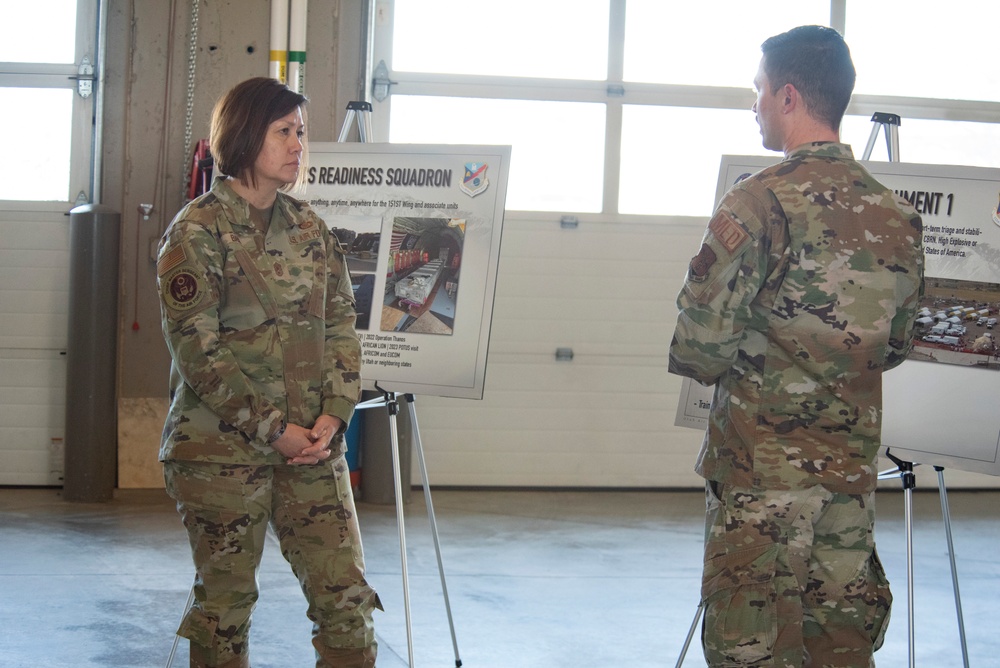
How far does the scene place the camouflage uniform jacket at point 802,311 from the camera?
2018mm

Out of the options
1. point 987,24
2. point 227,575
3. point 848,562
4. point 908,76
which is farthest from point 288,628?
point 987,24

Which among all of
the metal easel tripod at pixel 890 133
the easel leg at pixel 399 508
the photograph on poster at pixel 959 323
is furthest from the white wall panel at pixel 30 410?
the photograph on poster at pixel 959 323

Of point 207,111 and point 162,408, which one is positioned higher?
point 207,111

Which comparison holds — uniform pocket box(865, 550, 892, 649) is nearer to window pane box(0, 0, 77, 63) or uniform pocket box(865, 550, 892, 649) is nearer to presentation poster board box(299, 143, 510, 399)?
presentation poster board box(299, 143, 510, 399)

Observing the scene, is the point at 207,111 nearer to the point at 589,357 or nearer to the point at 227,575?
the point at 589,357

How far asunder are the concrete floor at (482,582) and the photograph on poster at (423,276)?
117 cm

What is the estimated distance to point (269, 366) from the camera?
233 centimetres

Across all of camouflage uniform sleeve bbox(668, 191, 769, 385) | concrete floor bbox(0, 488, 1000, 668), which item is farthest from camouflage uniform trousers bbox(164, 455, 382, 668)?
concrete floor bbox(0, 488, 1000, 668)

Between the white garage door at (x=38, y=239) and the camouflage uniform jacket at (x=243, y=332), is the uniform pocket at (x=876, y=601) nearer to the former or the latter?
the camouflage uniform jacket at (x=243, y=332)

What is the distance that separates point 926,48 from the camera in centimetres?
632

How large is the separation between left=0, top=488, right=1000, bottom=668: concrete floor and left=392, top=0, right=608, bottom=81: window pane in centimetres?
257

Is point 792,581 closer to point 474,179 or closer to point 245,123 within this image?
point 245,123

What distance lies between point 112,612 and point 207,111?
3.06m

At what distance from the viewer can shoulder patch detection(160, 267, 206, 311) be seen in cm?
223
